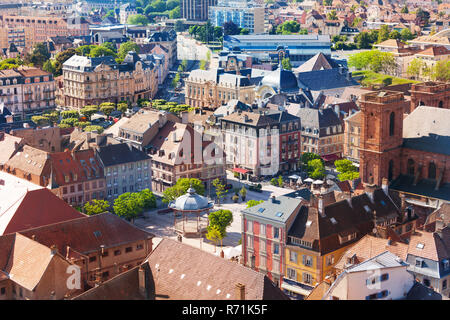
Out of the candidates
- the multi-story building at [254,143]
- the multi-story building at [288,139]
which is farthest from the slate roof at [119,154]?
the multi-story building at [288,139]

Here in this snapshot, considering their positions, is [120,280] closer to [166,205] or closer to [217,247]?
[217,247]

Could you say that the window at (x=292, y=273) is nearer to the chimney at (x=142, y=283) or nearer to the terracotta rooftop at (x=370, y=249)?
the terracotta rooftop at (x=370, y=249)

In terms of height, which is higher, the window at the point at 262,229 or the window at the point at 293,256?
Result: the window at the point at 262,229

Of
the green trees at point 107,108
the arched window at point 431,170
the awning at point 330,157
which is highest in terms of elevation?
the green trees at point 107,108

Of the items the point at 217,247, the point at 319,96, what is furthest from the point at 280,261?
the point at 319,96

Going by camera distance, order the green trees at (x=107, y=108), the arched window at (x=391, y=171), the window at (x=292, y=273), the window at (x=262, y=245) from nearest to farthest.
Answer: the window at (x=292, y=273)
the window at (x=262, y=245)
the arched window at (x=391, y=171)
the green trees at (x=107, y=108)

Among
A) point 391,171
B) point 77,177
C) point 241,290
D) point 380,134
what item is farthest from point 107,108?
point 241,290
